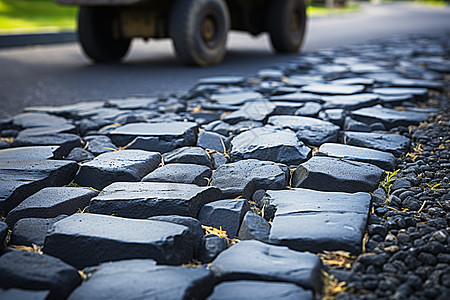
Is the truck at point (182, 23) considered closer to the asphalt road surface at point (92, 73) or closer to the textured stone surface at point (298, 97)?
the asphalt road surface at point (92, 73)

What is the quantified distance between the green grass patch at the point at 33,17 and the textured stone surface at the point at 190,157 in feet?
21.6

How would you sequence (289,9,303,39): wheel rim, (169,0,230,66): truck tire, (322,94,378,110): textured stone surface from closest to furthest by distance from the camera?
1. (322,94,378,110): textured stone surface
2. (169,0,230,66): truck tire
3. (289,9,303,39): wheel rim

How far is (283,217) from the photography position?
59.4 inches

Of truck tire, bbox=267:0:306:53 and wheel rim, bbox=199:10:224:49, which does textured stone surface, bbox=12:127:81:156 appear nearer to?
wheel rim, bbox=199:10:224:49

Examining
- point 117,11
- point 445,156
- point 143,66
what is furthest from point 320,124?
point 117,11

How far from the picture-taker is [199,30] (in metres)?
4.82

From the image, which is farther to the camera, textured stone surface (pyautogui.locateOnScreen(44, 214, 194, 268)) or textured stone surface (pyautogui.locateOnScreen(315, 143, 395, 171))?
textured stone surface (pyautogui.locateOnScreen(315, 143, 395, 171))

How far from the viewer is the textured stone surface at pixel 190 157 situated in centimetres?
205

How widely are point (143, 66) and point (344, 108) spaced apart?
2.96m

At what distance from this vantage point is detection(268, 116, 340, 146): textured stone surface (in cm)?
234

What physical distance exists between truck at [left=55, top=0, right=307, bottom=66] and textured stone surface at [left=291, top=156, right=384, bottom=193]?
313 cm

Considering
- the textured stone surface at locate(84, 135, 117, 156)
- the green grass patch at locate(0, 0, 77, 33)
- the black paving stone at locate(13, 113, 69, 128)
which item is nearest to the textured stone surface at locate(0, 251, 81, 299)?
the textured stone surface at locate(84, 135, 117, 156)

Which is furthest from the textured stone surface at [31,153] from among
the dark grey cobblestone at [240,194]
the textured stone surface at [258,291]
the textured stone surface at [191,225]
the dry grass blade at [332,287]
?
the dry grass blade at [332,287]

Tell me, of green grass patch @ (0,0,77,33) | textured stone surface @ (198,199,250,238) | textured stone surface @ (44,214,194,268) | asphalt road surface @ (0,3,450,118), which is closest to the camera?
textured stone surface @ (44,214,194,268)
